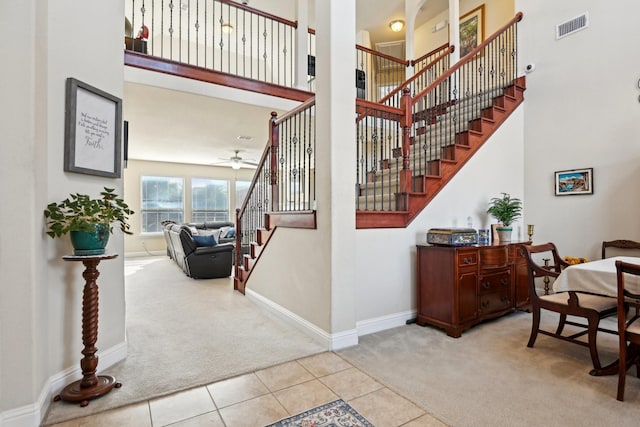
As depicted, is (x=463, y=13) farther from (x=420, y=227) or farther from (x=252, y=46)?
(x=420, y=227)

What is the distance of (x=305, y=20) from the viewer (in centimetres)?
533

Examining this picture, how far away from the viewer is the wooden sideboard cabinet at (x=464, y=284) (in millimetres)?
2900

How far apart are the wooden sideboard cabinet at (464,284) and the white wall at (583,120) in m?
1.24

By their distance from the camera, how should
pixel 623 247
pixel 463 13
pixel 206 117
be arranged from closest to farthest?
1. pixel 623 247
2. pixel 206 117
3. pixel 463 13

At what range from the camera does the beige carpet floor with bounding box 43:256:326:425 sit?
2064mm

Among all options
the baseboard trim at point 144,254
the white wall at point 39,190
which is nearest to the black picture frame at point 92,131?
the white wall at point 39,190

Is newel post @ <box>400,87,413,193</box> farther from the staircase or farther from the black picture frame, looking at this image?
the black picture frame

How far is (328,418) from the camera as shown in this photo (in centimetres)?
174

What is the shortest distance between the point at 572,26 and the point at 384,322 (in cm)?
433

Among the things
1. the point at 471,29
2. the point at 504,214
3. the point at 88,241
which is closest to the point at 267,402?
the point at 88,241

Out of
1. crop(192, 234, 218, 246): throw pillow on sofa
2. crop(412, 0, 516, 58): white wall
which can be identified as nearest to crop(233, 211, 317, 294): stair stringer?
crop(192, 234, 218, 246): throw pillow on sofa

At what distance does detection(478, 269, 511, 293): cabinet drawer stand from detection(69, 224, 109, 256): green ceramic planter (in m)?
3.10

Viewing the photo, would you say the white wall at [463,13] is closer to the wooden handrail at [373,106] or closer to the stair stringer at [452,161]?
the stair stringer at [452,161]

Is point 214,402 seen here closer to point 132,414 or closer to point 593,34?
point 132,414
